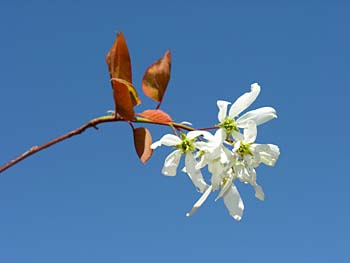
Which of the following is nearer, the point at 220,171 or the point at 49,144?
the point at 49,144

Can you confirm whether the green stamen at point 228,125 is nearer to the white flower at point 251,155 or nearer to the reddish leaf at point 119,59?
the white flower at point 251,155

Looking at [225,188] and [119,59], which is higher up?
[119,59]

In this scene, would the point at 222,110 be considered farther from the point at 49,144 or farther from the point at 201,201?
the point at 49,144

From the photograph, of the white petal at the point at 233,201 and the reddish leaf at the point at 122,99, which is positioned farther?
the white petal at the point at 233,201

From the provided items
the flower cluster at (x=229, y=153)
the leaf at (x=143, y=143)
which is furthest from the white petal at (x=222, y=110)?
the leaf at (x=143, y=143)

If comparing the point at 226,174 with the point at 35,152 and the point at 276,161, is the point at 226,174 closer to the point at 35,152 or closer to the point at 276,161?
the point at 276,161

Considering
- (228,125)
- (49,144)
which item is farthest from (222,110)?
(49,144)

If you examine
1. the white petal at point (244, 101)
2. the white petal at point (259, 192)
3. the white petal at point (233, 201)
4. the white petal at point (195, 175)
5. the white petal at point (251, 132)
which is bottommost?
the white petal at point (233, 201)
